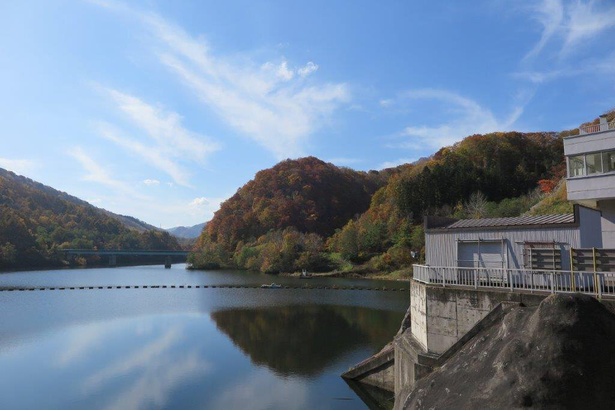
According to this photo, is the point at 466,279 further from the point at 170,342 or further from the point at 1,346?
the point at 1,346

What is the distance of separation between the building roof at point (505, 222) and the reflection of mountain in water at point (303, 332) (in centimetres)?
951

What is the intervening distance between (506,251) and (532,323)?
5.56 meters

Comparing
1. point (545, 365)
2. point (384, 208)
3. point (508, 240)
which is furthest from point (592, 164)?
point (384, 208)

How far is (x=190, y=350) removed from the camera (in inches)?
1041

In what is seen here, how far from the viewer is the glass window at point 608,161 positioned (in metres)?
14.5

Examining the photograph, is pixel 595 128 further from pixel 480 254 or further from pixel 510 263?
pixel 480 254

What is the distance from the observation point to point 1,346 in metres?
26.3

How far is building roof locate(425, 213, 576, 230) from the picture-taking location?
15.3m

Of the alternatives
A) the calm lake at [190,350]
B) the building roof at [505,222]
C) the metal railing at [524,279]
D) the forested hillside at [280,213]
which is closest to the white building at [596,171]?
the building roof at [505,222]

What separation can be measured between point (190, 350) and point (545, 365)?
21728 millimetres

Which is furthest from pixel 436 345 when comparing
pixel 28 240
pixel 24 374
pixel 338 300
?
pixel 28 240

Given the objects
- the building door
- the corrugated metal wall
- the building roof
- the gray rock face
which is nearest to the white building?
the building roof

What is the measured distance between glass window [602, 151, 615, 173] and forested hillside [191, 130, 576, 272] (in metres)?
48.5

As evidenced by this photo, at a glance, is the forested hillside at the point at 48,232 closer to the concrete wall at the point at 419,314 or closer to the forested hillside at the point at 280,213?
the forested hillside at the point at 280,213
